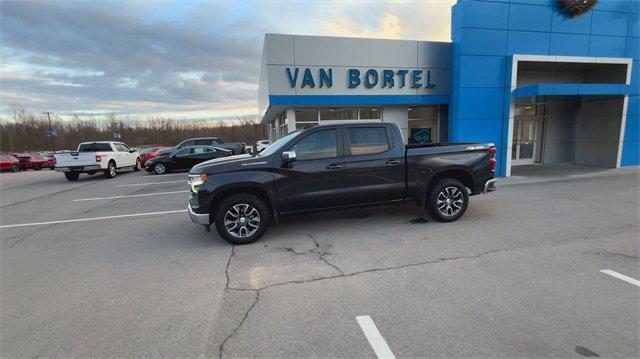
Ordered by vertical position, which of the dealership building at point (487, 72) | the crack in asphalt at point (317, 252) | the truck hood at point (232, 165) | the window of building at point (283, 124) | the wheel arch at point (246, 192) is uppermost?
the dealership building at point (487, 72)

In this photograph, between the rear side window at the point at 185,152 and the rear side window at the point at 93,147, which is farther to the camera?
the rear side window at the point at 185,152

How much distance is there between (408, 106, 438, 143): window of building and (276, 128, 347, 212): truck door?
9763 millimetres

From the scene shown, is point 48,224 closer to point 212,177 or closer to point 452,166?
point 212,177

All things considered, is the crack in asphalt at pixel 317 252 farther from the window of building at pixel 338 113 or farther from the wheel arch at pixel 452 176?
the window of building at pixel 338 113

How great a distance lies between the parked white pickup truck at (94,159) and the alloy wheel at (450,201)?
16148 millimetres

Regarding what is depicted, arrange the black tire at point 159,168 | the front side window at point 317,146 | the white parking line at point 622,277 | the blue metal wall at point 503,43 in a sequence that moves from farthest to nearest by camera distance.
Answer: the black tire at point 159,168 → the blue metal wall at point 503,43 → the front side window at point 317,146 → the white parking line at point 622,277

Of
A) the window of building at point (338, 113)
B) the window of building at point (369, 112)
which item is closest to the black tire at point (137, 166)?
the window of building at point (338, 113)

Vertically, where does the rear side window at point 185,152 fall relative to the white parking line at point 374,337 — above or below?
above

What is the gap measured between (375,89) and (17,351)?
40.5ft

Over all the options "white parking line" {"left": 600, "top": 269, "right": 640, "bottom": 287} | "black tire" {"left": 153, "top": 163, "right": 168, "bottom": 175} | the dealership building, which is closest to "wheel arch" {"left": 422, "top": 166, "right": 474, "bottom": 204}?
"white parking line" {"left": 600, "top": 269, "right": 640, "bottom": 287}

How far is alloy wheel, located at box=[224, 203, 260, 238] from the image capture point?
17.4ft

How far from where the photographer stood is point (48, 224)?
7441 mm

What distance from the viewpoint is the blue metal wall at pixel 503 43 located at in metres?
11.5

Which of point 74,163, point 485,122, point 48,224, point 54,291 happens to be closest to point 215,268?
point 54,291
